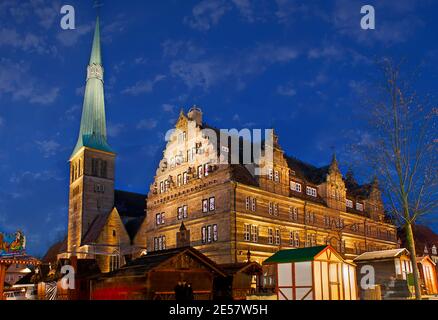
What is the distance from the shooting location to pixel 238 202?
46.2 metres

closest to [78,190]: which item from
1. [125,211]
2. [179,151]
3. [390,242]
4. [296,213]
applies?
[125,211]

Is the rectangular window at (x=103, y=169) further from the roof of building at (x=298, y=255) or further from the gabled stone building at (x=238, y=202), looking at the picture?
the roof of building at (x=298, y=255)

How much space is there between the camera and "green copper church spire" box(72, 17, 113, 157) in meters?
86.2

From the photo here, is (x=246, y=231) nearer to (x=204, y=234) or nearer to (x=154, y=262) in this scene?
(x=204, y=234)

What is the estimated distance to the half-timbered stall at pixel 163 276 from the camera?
23266 millimetres

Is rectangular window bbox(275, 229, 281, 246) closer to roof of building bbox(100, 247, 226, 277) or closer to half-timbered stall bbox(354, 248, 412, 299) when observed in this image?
half-timbered stall bbox(354, 248, 412, 299)

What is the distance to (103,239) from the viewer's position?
75.3 metres

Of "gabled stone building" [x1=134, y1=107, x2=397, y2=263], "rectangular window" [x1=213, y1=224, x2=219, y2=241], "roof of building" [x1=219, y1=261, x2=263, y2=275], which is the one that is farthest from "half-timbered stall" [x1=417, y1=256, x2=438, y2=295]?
"rectangular window" [x1=213, y1=224, x2=219, y2=241]

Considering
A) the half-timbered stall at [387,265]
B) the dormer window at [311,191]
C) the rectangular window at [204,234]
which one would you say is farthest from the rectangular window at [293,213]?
the half-timbered stall at [387,265]

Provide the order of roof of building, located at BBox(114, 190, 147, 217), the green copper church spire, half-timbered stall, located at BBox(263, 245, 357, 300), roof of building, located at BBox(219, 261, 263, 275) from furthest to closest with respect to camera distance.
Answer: roof of building, located at BBox(114, 190, 147, 217)
the green copper church spire
roof of building, located at BBox(219, 261, 263, 275)
half-timbered stall, located at BBox(263, 245, 357, 300)

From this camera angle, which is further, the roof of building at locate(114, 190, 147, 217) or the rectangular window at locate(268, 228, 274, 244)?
the roof of building at locate(114, 190, 147, 217)

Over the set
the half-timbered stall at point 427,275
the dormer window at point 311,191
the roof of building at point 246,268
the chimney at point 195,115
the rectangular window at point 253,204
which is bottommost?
the half-timbered stall at point 427,275
